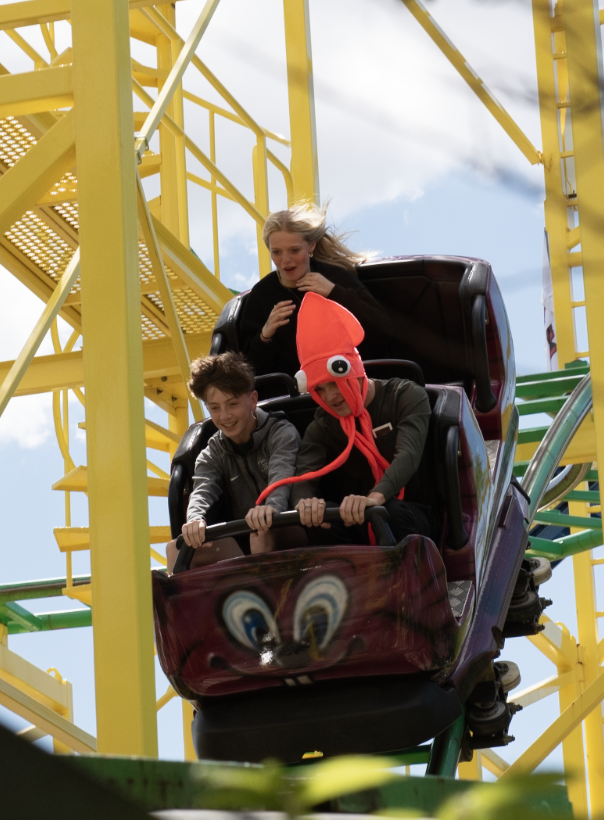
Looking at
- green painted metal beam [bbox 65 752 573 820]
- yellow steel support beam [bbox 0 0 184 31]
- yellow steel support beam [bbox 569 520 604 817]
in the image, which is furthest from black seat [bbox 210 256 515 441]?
yellow steel support beam [bbox 569 520 604 817]

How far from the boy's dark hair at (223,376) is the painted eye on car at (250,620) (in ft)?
1.79

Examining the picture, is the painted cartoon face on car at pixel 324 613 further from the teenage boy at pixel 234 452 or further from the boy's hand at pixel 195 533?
the teenage boy at pixel 234 452

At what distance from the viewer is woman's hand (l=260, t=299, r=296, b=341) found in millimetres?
3398

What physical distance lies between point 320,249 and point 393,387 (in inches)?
32.9

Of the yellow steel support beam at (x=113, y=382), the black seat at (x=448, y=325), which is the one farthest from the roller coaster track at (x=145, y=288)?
the black seat at (x=448, y=325)

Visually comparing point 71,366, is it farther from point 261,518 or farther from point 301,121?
point 261,518

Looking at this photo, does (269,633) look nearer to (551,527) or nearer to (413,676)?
(413,676)

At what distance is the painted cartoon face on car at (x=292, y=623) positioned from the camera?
2.42m

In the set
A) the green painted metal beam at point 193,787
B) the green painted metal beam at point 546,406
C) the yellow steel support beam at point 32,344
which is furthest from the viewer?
the green painted metal beam at point 546,406

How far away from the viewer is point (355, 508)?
8.02ft

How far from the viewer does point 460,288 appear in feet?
11.3

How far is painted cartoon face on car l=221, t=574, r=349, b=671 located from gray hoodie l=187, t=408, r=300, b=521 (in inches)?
14.5

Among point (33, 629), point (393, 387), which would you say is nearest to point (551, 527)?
point (33, 629)

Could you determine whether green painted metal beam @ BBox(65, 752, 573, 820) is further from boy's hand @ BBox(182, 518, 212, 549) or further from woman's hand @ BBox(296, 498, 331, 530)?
boy's hand @ BBox(182, 518, 212, 549)
